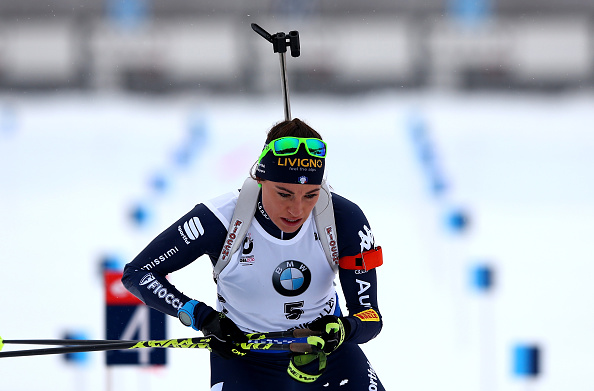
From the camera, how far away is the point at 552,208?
9.55 meters

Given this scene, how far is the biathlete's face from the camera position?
106 inches

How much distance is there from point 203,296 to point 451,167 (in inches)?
290

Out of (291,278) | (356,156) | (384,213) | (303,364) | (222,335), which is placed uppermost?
(356,156)

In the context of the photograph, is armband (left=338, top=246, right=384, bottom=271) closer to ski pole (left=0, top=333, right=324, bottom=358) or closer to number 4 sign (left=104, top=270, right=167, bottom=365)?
ski pole (left=0, top=333, right=324, bottom=358)

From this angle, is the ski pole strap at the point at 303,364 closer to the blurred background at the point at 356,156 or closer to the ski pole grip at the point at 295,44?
the blurred background at the point at 356,156

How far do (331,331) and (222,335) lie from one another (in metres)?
0.36

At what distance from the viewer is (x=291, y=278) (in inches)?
111

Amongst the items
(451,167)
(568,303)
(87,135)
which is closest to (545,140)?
(451,167)

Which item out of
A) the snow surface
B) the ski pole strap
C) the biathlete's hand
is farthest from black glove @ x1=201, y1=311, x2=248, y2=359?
the snow surface

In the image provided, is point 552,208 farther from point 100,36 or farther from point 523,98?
point 100,36

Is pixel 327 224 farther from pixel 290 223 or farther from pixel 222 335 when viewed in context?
pixel 222 335

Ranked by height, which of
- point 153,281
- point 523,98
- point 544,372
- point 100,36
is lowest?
point 544,372

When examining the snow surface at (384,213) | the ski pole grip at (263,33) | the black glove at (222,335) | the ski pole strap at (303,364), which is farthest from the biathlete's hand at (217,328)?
the ski pole grip at (263,33)

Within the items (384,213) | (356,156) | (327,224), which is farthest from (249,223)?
(356,156)
